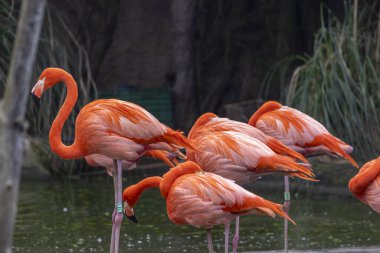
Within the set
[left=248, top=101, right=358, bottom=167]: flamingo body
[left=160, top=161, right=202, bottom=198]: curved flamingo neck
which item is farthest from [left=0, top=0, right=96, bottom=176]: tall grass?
[left=160, top=161, right=202, bottom=198]: curved flamingo neck

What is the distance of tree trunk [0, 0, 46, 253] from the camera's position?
2.04m

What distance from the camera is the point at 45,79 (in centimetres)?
512

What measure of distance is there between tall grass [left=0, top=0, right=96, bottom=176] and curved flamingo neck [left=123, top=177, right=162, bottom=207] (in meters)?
3.79

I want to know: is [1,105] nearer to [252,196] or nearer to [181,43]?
[252,196]

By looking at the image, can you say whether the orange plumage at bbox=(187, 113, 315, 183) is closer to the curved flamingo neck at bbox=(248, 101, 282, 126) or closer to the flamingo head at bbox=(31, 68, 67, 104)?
the curved flamingo neck at bbox=(248, 101, 282, 126)

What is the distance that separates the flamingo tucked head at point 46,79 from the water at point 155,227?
124 cm

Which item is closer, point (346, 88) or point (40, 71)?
point (346, 88)

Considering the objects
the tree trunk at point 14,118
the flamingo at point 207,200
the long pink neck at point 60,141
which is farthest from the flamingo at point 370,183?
the tree trunk at point 14,118

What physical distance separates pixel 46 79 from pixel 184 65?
5.64 m

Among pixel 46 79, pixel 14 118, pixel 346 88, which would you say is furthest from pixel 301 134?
pixel 14 118

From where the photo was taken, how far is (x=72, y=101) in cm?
516

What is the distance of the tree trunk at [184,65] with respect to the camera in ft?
34.3

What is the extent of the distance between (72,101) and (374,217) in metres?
2.94

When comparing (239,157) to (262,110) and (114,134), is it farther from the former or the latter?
(262,110)
